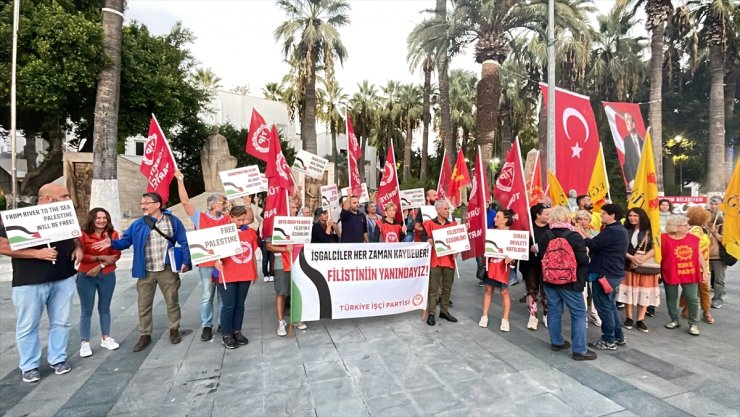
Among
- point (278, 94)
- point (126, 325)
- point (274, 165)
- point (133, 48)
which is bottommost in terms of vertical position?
point (126, 325)

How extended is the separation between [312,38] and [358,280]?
1944 cm

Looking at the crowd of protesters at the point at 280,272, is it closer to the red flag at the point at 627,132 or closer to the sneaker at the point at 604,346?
the sneaker at the point at 604,346

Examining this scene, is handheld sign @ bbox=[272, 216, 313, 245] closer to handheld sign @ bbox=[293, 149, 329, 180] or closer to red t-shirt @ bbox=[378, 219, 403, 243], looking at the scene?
red t-shirt @ bbox=[378, 219, 403, 243]

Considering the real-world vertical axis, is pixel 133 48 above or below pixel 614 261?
above

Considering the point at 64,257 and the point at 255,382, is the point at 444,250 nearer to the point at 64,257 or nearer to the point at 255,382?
the point at 255,382

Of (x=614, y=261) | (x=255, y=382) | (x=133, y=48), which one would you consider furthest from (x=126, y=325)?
(x=133, y=48)

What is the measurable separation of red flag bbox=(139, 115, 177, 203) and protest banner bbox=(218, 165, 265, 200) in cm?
76

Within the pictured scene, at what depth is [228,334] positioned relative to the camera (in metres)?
4.87

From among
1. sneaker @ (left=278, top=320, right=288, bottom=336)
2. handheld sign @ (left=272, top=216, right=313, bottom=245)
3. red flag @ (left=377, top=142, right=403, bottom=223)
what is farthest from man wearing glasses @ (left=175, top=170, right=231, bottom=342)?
red flag @ (left=377, top=142, right=403, bottom=223)

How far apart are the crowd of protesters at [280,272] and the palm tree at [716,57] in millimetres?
21655

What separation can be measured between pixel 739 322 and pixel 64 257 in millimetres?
8727

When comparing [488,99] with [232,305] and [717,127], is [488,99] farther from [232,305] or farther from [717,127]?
[717,127]

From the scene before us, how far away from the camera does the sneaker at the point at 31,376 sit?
12.9 feet

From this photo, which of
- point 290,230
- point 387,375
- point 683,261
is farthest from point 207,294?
point 683,261
